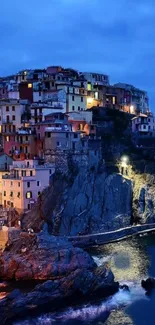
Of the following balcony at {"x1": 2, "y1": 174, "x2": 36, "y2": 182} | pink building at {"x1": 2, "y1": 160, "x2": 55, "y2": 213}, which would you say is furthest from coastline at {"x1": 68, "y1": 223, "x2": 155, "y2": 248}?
balcony at {"x1": 2, "y1": 174, "x2": 36, "y2": 182}

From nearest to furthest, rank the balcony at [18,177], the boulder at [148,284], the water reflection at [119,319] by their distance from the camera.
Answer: the water reflection at [119,319], the boulder at [148,284], the balcony at [18,177]

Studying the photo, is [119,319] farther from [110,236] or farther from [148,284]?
[110,236]

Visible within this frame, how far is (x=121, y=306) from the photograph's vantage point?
37.2 meters

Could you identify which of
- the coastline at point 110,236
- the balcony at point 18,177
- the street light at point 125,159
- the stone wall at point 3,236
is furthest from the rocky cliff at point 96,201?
the stone wall at point 3,236

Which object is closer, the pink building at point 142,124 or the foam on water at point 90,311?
the foam on water at point 90,311

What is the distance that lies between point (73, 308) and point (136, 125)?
41175mm

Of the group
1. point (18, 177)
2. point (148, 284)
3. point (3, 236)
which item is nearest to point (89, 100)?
point (18, 177)

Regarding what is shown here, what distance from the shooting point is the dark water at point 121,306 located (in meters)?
34.8

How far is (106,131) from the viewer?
67.2 metres

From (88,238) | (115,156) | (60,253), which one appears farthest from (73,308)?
(115,156)

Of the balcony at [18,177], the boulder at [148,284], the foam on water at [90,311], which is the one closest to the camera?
the foam on water at [90,311]

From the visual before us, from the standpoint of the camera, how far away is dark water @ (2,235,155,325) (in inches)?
1372

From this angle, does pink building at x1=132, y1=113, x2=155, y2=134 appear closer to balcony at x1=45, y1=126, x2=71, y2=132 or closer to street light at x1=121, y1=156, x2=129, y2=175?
street light at x1=121, y1=156, x2=129, y2=175

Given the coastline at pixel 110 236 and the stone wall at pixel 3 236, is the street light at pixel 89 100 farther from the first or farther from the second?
the stone wall at pixel 3 236
